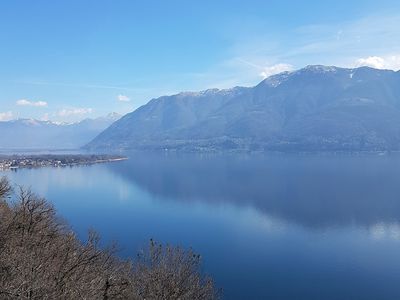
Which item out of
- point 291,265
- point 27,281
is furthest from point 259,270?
point 27,281

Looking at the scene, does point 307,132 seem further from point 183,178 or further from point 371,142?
point 183,178

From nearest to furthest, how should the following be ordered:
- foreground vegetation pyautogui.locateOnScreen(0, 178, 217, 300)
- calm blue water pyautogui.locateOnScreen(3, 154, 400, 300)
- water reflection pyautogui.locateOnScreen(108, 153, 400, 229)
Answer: foreground vegetation pyautogui.locateOnScreen(0, 178, 217, 300) < calm blue water pyautogui.locateOnScreen(3, 154, 400, 300) < water reflection pyautogui.locateOnScreen(108, 153, 400, 229)

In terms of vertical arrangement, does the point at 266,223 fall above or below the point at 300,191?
below

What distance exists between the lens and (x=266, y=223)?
44.4 m

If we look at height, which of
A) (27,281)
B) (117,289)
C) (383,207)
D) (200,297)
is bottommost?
(383,207)

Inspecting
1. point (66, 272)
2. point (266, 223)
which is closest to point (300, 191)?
point (266, 223)

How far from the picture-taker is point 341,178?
77.2 m

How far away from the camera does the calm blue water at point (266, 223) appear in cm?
2762

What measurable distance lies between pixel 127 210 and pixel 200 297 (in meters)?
39.5

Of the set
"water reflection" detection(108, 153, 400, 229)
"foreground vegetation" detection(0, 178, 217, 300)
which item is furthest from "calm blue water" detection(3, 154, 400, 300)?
"foreground vegetation" detection(0, 178, 217, 300)

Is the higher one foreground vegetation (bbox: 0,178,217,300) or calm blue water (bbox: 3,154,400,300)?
foreground vegetation (bbox: 0,178,217,300)

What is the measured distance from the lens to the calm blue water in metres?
27.6

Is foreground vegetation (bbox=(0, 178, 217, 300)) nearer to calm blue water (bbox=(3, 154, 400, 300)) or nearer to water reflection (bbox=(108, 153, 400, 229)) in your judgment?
calm blue water (bbox=(3, 154, 400, 300))

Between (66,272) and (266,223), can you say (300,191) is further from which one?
(66,272)
